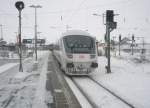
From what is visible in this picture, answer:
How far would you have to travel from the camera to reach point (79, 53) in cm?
1989

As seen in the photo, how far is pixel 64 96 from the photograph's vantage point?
1238cm

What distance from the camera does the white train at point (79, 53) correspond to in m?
19.6

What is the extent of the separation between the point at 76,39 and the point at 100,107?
10589 mm

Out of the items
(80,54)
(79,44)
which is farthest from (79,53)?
(79,44)

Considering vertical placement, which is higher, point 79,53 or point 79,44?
point 79,44

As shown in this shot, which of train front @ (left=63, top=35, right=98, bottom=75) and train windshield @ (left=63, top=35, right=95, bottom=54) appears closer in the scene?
train front @ (left=63, top=35, right=98, bottom=75)

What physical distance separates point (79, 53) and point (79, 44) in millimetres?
746

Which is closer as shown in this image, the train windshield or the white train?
the white train

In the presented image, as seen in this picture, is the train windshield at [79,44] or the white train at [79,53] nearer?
the white train at [79,53]

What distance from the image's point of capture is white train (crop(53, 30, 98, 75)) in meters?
19.6

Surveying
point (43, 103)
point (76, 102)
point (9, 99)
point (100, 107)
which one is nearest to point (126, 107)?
point (100, 107)

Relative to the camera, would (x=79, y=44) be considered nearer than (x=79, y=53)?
No

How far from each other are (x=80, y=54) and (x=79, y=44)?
33.7 inches

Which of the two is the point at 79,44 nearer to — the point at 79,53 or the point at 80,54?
the point at 79,53
